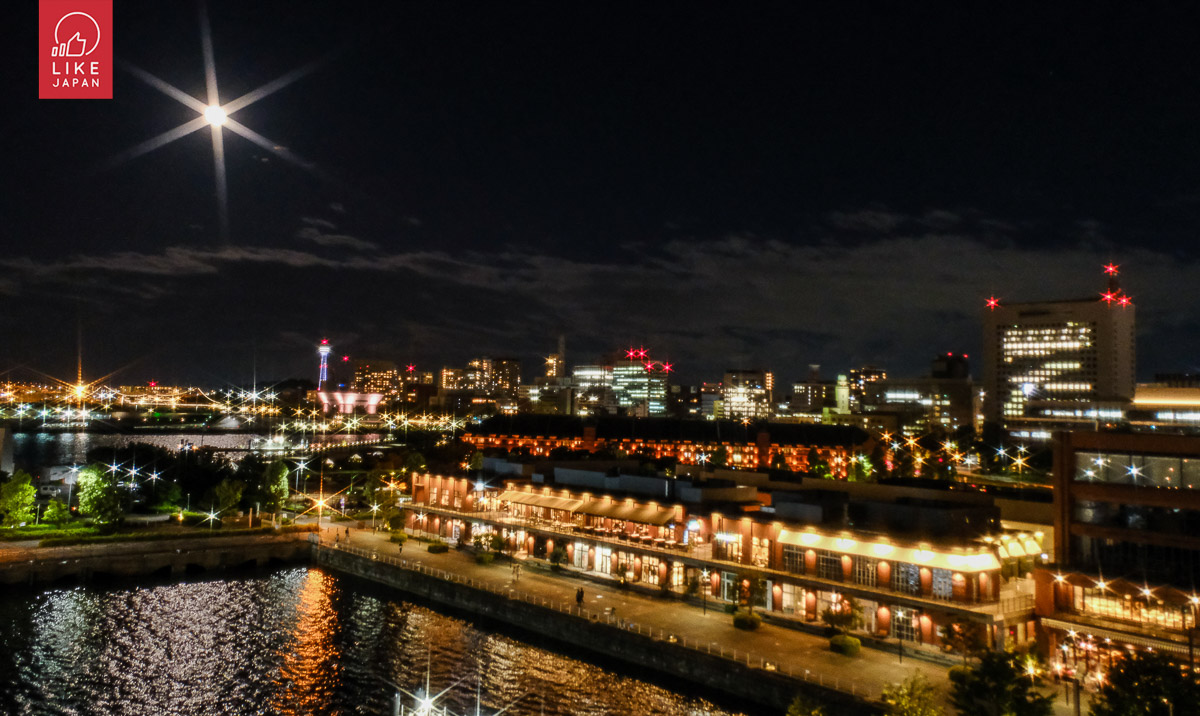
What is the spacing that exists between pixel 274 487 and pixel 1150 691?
40.1 metres

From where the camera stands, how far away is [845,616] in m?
21.1

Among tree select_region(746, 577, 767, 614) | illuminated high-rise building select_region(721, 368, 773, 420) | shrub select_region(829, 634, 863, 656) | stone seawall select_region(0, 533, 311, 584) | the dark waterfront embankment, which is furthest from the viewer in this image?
illuminated high-rise building select_region(721, 368, 773, 420)

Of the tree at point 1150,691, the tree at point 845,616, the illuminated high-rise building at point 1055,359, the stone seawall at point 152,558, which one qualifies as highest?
the illuminated high-rise building at point 1055,359

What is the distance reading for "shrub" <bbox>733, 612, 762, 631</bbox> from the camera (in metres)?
22.2

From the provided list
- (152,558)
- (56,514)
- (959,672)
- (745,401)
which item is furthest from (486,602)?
(745,401)

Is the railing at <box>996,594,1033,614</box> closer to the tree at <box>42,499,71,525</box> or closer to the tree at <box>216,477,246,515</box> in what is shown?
the tree at <box>216,477,246,515</box>

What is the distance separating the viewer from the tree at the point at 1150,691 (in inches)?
520

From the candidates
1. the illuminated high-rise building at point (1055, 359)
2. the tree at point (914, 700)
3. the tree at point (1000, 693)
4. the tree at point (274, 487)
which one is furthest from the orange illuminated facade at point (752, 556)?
the illuminated high-rise building at point (1055, 359)

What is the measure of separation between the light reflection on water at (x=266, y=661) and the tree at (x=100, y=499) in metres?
7.18

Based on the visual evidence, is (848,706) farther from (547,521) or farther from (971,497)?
(547,521)

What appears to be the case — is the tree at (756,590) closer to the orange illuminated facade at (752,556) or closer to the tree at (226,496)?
the orange illuminated facade at (752,556)

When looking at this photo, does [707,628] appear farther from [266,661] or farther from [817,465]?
[817,465]

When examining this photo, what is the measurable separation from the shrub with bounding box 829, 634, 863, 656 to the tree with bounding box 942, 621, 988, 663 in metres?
2.11

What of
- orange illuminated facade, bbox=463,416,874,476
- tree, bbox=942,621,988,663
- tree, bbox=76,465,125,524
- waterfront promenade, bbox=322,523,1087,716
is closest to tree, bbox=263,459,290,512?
tree, bbox=76,465,125,524
